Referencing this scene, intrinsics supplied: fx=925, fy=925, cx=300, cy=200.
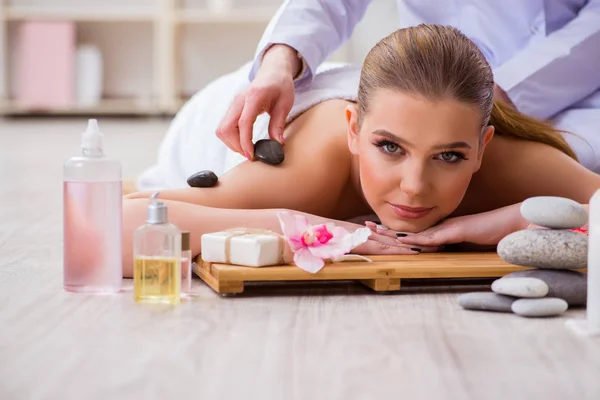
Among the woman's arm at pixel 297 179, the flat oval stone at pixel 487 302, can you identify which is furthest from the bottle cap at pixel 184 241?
the flat oval stone at pixel 487 302

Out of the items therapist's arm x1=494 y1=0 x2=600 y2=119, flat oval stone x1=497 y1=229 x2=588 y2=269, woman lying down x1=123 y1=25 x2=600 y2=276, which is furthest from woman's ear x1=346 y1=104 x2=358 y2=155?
therapist's arm x1=494 y1=0 x2=600 y2=119

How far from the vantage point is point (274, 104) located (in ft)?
5.79

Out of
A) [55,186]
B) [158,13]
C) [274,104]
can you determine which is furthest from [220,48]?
[274,104]

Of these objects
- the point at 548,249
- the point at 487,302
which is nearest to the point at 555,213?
the point at 548,249

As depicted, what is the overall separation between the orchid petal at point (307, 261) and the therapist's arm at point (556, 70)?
3.08 ft

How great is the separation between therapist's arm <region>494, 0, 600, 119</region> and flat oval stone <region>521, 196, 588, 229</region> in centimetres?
87

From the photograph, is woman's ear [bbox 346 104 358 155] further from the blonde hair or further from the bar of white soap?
the bar of white soap

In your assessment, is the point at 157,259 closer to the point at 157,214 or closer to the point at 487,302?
the point at 157,214

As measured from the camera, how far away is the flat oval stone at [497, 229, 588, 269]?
127 cm

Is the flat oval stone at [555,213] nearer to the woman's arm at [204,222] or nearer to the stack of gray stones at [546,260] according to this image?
the stack of gray stones at [546,260]

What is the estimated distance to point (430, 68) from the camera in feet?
4.75

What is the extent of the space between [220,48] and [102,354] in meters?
6.04

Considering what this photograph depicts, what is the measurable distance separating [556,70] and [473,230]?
773mm

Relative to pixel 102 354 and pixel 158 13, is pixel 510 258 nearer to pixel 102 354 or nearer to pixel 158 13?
pixel 102 354
